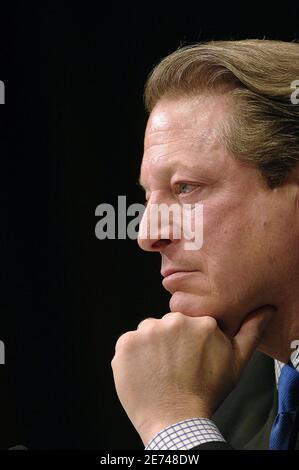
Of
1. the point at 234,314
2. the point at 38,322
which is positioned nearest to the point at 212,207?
the point at 234,314

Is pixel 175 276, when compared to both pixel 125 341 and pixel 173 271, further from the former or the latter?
pixel 125 341

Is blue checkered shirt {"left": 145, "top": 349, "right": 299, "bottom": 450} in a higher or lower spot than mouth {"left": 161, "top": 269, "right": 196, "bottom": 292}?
lower

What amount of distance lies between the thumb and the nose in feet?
0.71

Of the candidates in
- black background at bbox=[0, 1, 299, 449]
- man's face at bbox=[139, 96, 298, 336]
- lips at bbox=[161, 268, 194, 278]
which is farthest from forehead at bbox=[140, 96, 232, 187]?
black background at bbox=[0, 1, 299, 449]

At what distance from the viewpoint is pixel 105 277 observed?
8.43 feet

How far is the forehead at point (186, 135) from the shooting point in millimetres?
1725

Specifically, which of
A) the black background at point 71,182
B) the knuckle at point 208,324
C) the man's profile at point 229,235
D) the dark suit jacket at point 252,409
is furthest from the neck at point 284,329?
the black background at point 71,182

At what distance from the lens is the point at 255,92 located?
1730mm

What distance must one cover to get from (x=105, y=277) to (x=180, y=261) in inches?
33.6

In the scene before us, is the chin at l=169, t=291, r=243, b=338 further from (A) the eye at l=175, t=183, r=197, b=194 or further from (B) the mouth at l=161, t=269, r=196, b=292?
(A) the eye at l=175, t=183, r=197, b=194

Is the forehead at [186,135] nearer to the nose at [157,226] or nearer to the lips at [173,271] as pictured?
the nose at [157,226]

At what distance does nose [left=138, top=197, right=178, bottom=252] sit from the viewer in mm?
1748

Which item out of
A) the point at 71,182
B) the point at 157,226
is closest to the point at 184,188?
the point at 157,226

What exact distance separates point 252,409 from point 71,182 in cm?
82
